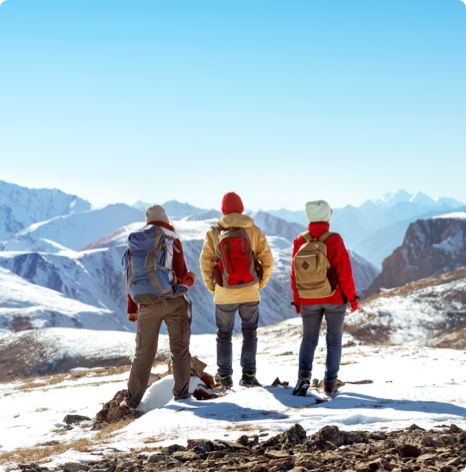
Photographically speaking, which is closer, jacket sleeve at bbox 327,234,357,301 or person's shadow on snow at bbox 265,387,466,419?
person's shadow on snow at bbox 265,387,466,419

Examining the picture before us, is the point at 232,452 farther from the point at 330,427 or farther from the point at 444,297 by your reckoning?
the point at 444,297

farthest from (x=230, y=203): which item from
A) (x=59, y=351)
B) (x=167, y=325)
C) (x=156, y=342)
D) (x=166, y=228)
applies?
(x=59, y=351)

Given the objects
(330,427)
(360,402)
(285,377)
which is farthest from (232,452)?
(285,377)

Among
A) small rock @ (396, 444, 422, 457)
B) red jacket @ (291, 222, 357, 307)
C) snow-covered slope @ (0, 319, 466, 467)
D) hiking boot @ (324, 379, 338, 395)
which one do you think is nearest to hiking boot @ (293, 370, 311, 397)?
snow-covered slope @ (0, 319, 466, 467)

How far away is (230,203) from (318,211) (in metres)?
1.75

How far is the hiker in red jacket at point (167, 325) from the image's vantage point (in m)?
11.1

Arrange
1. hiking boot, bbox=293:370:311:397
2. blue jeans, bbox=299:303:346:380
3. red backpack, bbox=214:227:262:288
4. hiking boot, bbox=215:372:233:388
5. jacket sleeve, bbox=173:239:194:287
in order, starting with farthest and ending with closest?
hiking boot, bbox=215:372:233:388, red backpack, bbox=214:227:262:288, jacket sleeve, bbox=173:239:194:287, blue jeans, bbox=299:303:346:380, hiking boot, bbox=293:370:311:397

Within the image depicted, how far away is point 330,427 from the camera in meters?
7.57

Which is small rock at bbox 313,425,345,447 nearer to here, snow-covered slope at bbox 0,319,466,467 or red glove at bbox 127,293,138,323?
snow-covered slope at bbox 0,319,466,467

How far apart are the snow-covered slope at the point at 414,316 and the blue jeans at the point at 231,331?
35.3 m

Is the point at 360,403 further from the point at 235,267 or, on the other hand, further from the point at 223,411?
the point at 235,267

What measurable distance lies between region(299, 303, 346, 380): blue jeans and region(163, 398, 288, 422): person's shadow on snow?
1.76 metres

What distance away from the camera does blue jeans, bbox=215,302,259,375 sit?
470 inches

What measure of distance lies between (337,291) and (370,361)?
8.66m
